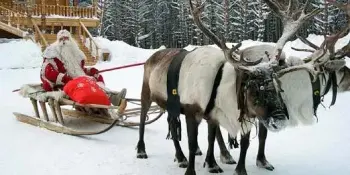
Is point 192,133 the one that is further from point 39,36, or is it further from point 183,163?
point 39,36

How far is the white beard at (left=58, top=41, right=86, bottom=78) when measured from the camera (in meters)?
8.36

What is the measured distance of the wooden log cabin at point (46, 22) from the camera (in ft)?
70.7

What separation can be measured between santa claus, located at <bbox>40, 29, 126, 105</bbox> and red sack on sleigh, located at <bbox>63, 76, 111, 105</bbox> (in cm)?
54

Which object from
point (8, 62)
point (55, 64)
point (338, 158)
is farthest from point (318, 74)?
point (8, 62)

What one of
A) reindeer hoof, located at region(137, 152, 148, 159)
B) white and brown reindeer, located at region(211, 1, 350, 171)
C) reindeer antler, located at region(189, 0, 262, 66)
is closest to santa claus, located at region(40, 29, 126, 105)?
reindeer hoof, located at region(137, 152, 148, 159)

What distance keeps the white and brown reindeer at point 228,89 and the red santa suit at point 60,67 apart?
114 inches

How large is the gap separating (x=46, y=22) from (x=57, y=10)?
39.1 inches

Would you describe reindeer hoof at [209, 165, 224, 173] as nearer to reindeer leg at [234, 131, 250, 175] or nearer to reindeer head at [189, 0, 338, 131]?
reindeer leg at [234, 131, 250, 175]

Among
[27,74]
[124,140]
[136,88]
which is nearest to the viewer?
[124,140]

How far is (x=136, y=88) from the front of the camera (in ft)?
44.4

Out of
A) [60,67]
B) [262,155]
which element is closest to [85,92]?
[60,67]

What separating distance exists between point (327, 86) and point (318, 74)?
42cm

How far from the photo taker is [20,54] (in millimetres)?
19047

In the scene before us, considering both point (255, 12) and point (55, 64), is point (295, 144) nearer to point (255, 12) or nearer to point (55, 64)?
point (55, 64)
